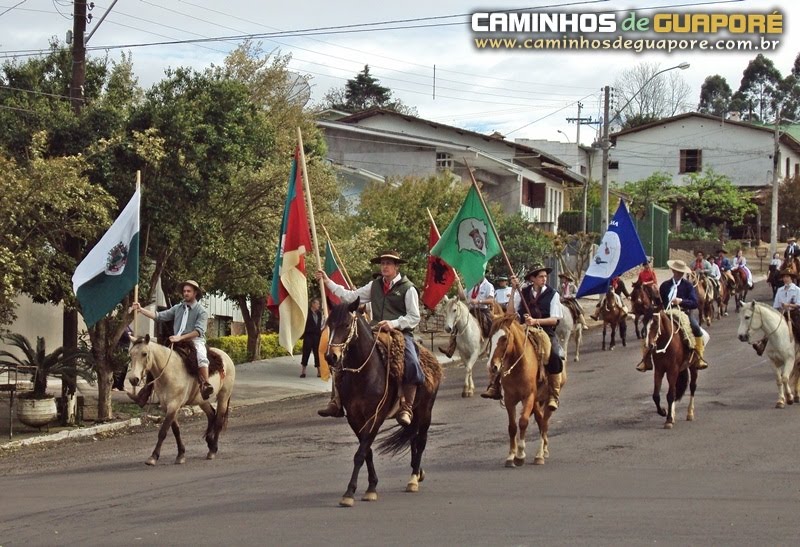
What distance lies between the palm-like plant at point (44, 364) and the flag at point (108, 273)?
2.85m

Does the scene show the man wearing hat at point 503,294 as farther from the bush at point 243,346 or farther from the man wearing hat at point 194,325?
the man wearing hat at point 194,325

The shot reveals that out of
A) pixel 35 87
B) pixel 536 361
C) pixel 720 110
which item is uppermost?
pixel 720 110

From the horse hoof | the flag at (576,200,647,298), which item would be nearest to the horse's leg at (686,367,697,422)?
the flag at (576,200,647,298)

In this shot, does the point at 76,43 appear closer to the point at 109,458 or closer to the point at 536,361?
the point at 109,458

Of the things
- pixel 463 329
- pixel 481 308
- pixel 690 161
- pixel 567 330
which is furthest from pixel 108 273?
pixel 690 161

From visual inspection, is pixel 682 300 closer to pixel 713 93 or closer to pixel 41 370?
pixel 41 370

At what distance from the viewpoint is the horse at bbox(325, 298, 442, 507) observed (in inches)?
450

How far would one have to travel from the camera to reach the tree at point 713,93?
128500 mm

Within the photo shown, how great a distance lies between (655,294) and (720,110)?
4031 inches

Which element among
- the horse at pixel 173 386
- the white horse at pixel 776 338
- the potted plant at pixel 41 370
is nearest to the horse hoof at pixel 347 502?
the horse at pixel 173 386

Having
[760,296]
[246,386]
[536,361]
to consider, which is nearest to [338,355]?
[536,361]

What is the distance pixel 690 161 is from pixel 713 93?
5857 cm

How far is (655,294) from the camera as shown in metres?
28.6

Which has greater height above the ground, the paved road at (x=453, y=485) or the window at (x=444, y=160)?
the window at (x=444, y=160)
